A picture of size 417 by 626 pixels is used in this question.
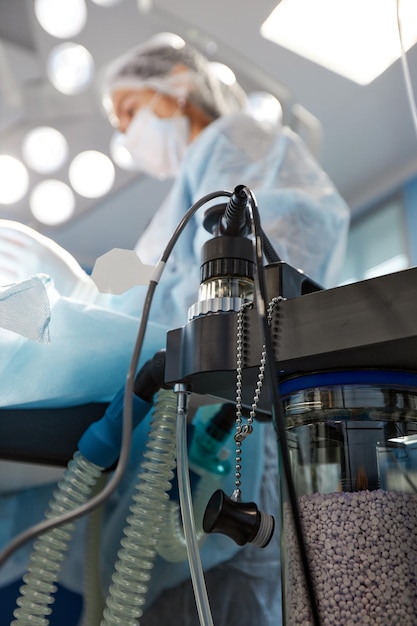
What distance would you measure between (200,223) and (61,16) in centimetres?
106

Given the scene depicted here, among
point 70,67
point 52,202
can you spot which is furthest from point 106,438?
point 52,202

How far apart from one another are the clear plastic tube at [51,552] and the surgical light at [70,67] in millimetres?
1508

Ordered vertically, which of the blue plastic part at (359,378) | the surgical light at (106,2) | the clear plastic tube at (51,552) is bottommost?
the clear plastic tube at (51,552)

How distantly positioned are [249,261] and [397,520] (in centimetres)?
22

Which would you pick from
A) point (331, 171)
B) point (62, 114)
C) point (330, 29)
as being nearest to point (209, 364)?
point (330, 29)

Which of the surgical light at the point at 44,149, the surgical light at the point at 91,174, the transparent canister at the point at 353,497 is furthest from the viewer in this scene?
the surgical light at the point at 91,174

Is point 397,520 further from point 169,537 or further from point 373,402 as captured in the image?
point 169,537

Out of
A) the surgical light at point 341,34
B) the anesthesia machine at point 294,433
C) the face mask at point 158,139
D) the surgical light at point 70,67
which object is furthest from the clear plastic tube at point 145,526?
the surgical light at point 70,67

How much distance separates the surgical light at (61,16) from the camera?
1.56 meters

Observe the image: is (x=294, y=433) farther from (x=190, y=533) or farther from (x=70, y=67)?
Answer: (x=70, y=67)

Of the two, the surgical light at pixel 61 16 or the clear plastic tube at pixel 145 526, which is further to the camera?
the surgical light at pixel 61 16

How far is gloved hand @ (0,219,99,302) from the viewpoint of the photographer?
0.61 meters

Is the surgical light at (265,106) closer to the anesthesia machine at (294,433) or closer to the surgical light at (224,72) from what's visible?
the surgical light at (224,72)

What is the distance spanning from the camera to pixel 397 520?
1.18ft
